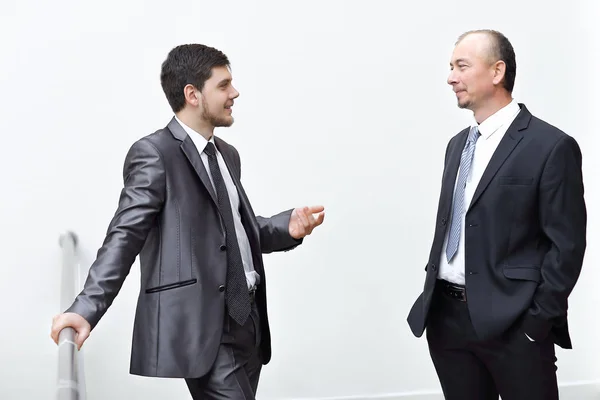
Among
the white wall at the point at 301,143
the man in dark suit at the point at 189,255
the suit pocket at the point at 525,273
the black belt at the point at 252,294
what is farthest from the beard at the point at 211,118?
the white wall at the point at 301,143

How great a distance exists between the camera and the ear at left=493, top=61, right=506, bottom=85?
2771 mm

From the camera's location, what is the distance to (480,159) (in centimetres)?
277

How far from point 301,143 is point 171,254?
1865 mm

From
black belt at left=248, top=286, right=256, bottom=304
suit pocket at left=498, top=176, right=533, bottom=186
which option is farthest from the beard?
suit pocket at left=498, top=176, right=533, bottom=186

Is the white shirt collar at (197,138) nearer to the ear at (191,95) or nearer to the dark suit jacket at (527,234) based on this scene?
the ear at (191,95)

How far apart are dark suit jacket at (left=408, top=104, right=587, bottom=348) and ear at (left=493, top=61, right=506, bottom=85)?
0.55ft

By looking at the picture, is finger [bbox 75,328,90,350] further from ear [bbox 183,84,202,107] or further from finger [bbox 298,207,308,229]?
finger [bbox 298,207,308,229]

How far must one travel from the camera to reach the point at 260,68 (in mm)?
4152

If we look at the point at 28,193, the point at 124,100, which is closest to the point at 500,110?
the point at 124,100

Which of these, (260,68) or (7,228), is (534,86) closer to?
(260,68)

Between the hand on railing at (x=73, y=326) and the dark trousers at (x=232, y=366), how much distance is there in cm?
47

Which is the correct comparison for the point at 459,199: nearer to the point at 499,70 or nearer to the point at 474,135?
the point at 474,135

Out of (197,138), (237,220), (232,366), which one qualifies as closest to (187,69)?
(197,138)

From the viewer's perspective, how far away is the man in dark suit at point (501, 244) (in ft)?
8.50
